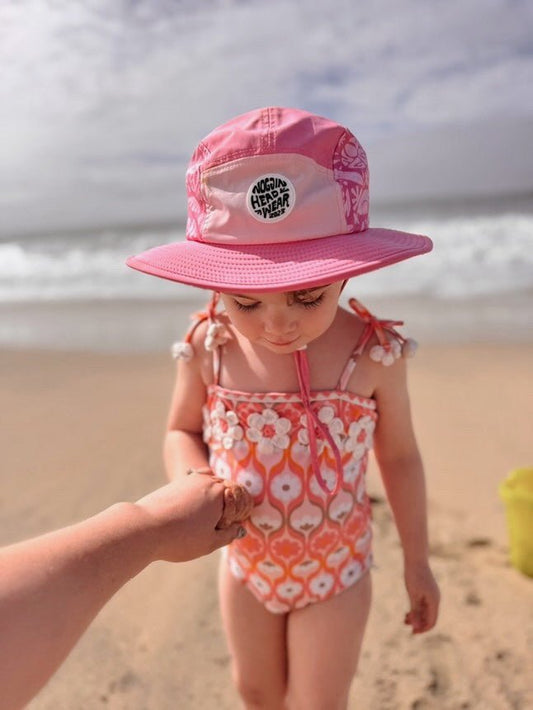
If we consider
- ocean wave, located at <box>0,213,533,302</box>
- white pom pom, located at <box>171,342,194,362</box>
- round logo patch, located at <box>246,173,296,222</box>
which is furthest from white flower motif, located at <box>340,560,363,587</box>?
ocean wave, located at <box>0,213,533,302</box>

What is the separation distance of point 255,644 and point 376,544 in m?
1.30

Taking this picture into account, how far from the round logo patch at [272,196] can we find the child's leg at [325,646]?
0.94 m

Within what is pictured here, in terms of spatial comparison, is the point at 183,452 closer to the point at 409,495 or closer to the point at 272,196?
the point at 409,495

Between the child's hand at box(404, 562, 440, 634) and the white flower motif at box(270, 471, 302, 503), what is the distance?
1.34ft

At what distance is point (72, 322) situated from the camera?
7.43 meters

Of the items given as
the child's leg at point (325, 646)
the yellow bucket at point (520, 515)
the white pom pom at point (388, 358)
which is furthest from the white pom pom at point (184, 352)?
the yellow bucket at point (520, 515)

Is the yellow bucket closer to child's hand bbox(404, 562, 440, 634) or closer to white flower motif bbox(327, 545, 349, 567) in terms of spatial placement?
child's hand bbox(404, 562, 440, 634)

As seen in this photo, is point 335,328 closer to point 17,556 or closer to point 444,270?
point 17,556

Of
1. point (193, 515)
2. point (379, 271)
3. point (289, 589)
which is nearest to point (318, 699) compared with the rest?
point (289, 589)

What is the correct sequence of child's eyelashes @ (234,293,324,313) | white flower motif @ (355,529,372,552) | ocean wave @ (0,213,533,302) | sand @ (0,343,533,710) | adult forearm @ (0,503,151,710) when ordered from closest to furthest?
adult forearm @ (0,503,151,710)
child's eyelashes @ (234,293,324,313)
white flower motif @ (355,529,372,552)
sand @ (0,343,533,710)
ocean wave @ (0,213,533,302)

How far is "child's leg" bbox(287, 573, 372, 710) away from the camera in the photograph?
1555 mm

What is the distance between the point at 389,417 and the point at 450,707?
43.6 inches

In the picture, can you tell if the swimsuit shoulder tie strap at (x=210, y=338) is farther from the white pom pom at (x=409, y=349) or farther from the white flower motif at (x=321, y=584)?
the white flower motif at (x=321, y=584)

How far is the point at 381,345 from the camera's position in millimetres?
1496
